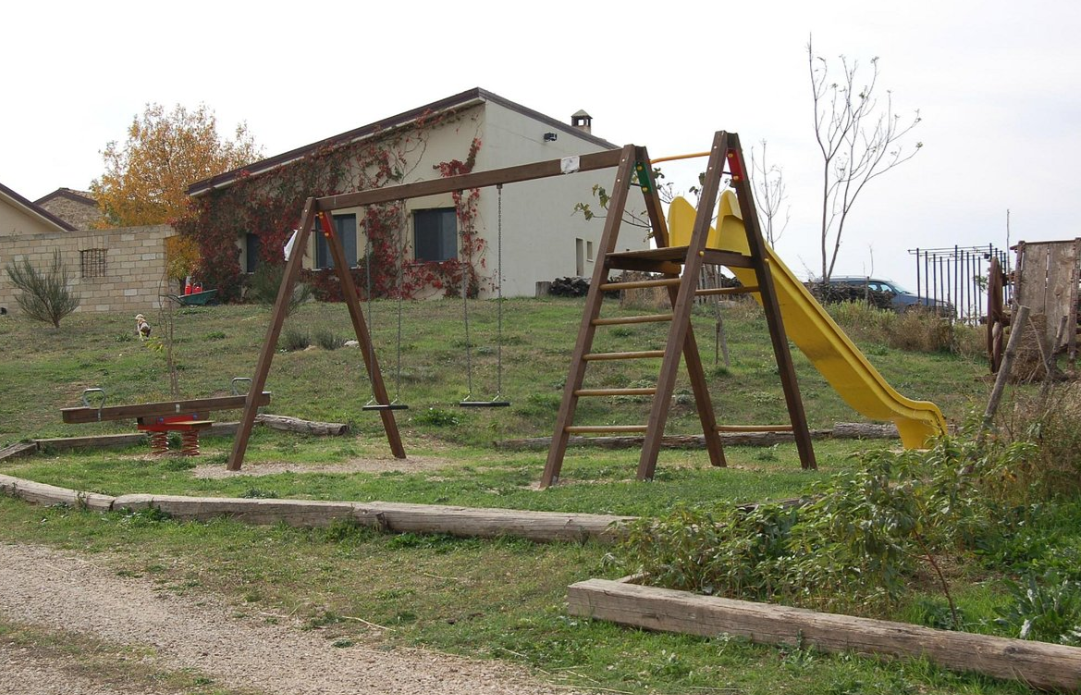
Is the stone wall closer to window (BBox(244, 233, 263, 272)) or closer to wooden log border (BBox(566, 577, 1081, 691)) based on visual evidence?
window (BBox(244, 233, 263, 272))

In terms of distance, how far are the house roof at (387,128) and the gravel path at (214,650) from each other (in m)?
24.5

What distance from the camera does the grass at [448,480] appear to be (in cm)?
445

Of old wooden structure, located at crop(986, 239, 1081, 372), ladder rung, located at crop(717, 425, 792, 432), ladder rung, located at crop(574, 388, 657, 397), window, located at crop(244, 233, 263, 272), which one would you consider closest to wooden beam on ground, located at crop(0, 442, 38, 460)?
ladder rung, located at crop(574, 388, 657, 397)

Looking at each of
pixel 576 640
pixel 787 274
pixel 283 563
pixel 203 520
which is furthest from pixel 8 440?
pixel 576 640

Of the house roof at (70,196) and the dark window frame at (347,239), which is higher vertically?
the house roof at (70,196)

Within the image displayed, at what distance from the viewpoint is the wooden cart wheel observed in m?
13.8

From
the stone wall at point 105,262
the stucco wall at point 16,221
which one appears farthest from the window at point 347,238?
the stucco wall at point 16,221

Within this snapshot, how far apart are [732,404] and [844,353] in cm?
498

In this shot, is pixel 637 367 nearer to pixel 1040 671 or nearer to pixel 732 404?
pixel 732 404

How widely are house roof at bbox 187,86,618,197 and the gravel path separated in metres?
24.5

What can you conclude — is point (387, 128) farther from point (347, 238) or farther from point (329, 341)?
point (329, 341)

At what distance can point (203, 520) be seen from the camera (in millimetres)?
7531

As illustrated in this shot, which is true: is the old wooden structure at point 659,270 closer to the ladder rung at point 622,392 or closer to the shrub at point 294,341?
the ladder rung at point 622,392

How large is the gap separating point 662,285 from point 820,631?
4.03 m
